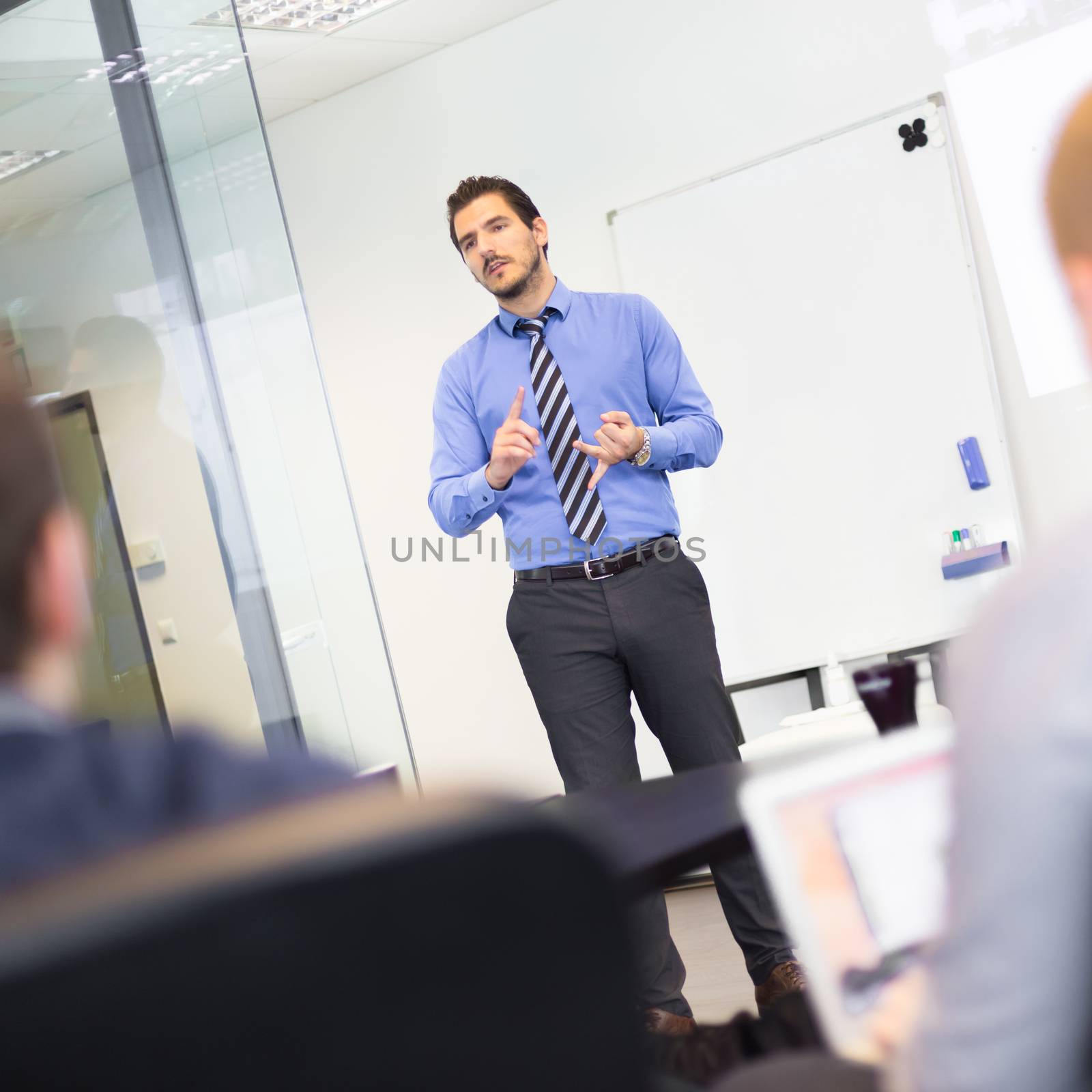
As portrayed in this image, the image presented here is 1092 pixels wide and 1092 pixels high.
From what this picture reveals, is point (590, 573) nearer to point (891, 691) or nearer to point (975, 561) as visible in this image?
point (891, 691)

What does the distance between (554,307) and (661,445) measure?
Answer: 0.48 metres

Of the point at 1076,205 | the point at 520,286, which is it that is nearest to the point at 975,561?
the point at 520,286

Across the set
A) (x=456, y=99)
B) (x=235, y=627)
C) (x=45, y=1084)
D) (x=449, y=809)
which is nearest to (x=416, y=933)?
(x=449, y=809)

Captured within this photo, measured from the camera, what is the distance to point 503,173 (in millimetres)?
4730

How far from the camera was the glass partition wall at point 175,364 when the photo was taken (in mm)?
2895

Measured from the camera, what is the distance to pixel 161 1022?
1.62 ft

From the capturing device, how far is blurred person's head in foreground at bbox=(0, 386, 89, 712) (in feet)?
2.12

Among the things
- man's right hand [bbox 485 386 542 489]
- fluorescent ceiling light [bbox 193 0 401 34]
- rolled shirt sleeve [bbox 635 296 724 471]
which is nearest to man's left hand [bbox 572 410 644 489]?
man's right hand [bbox 485 386 542 489]

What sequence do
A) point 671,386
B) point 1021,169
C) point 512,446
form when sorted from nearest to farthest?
point 512,446 → point 671,386 → point 1021,169

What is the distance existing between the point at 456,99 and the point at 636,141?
0.77 meters

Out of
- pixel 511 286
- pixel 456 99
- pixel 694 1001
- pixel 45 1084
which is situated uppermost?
pixel 456 99

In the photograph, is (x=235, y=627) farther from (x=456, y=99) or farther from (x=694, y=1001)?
(x=456, y=99)

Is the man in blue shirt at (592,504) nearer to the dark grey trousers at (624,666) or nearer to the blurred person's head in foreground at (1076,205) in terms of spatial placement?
the dark grey trousers at (624,666)

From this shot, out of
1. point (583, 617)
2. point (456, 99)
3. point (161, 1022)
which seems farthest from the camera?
point (456, 99)
